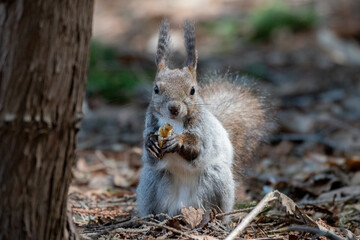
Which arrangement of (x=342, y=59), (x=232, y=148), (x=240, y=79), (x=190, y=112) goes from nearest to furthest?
(x=190, y=112), (x=232, y=148), (x=240, y=79), (x=342, y=59)

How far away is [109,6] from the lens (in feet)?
41.2

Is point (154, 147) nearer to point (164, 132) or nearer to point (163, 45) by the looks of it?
point (164, 132)

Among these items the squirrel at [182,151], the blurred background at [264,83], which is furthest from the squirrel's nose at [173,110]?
the blurred background at [264,83]

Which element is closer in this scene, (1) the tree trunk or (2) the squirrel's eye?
(1) the tree trunk

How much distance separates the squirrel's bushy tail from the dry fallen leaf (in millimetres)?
780

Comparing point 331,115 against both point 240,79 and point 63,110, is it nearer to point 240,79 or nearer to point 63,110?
point 240,79

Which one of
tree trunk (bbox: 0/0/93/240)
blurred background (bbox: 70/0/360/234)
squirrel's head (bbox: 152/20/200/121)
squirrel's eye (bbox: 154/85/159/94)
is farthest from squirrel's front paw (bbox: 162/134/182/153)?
tree trunk (bbox: 0/0/93/240)

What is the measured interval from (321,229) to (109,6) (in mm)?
10850

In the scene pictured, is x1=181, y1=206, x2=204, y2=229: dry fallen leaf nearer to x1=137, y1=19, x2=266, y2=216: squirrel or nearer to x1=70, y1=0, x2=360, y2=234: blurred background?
x1=137, y1=19, x2=266, y2=216: squirrel

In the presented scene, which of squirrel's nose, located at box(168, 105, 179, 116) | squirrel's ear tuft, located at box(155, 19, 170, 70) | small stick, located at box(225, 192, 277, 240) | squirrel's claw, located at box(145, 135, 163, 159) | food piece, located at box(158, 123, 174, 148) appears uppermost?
squirrel's ear tuft, located at box(155, 19, 170, 70)

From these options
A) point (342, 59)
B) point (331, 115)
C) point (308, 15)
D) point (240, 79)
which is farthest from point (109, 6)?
point (240, 79)

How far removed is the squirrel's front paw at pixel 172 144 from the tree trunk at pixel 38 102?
1011 millimetres

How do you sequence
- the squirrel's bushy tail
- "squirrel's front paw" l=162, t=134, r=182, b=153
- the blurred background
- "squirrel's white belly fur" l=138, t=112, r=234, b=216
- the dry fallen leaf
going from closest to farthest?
1. the dry fallen leaf
2. "squirrel's front paw" l=162, t=134, r=182, b=153
3. "squirrel's white belly fur" l=138, t=112, r=234, b=216
4. the squirrel's bushy tail
5. the blurred background

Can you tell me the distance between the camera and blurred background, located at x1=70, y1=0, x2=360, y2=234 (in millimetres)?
4133
